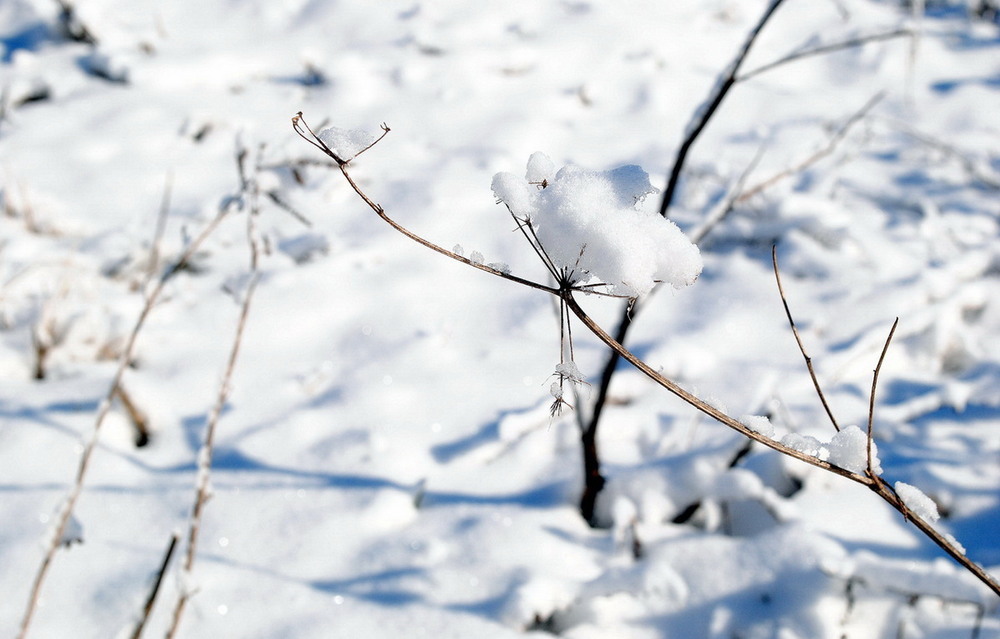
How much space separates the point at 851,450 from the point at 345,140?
16.9 inches

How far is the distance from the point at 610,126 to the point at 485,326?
1.25 m

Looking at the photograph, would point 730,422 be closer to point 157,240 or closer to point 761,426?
point 761,426

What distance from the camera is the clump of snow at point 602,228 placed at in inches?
16.7

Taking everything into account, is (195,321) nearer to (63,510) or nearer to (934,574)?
(63,510)

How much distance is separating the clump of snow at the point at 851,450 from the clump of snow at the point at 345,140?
0.40m

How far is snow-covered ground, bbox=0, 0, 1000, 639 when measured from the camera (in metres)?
1.06

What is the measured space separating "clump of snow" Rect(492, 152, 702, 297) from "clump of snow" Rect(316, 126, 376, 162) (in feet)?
0.31

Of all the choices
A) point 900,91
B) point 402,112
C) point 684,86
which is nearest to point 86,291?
point 402,112

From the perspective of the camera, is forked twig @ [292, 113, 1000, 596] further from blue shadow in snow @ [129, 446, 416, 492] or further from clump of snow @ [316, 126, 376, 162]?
blue shadow in snow @ [129, 446, 416, 492]

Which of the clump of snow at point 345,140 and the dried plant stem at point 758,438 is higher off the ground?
the clump of snow at point 345,140

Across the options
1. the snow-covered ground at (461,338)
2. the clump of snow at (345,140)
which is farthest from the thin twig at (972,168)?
the clump of snow at (345,140)

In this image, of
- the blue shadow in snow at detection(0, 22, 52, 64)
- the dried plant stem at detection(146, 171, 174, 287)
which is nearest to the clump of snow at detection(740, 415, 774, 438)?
the dried plant stem at detection(146, 171, 174, 287)

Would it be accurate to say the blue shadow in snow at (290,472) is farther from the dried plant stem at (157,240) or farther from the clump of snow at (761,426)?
the clump of snow at (761,426)

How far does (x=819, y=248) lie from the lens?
2029 millimetres
